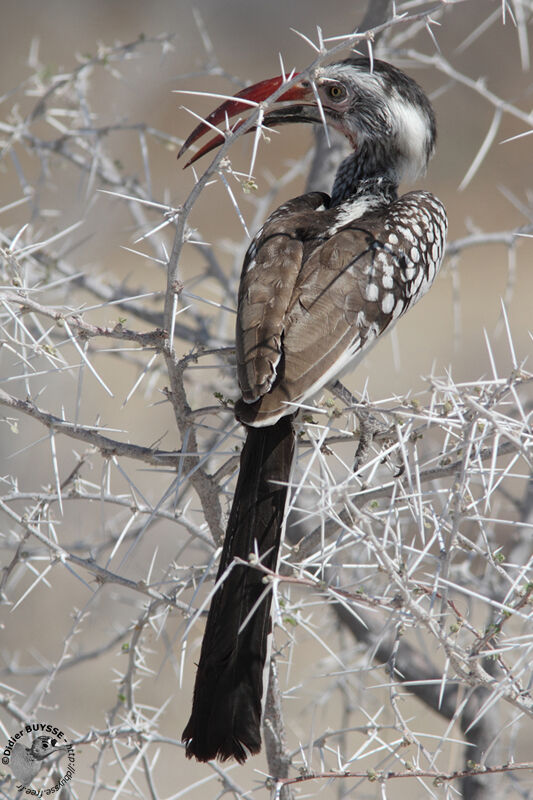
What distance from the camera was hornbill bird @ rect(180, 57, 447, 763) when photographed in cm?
120

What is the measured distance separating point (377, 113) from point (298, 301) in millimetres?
890

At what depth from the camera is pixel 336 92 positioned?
212 centimetres

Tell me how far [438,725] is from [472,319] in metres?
3.95

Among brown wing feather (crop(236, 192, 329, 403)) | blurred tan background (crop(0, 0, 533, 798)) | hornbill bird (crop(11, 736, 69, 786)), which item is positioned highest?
blurred tan background (crop(0, 0, 533, 798))

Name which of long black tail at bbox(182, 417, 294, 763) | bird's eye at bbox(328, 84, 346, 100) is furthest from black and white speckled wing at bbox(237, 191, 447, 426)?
bird's eye at bbox(328, 84, 346, 100)

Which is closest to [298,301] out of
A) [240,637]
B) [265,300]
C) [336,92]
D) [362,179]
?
[265,300]

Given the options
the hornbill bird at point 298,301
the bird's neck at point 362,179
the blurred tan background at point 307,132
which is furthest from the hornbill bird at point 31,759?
the blurred tan background at point 307,132

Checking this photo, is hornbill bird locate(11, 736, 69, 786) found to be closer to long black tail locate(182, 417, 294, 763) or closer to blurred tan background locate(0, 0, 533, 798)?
long black tail locate(182, 417, 294, 763)

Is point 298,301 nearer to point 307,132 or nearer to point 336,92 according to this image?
point 336,92

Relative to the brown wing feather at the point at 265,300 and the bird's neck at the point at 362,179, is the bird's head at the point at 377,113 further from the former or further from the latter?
the brown wing feather at the point at 265,300

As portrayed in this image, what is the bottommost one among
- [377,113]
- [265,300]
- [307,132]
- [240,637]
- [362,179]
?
[240,637]

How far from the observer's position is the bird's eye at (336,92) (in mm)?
2119

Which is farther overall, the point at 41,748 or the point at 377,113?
the point at 377,113
